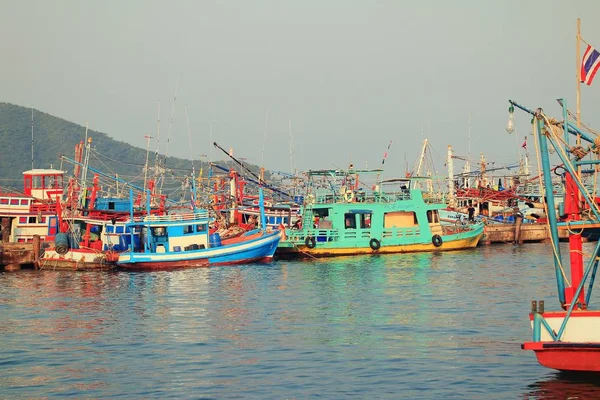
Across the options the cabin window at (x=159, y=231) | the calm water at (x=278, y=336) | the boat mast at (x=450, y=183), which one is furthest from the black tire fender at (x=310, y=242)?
the boat mast at (x=450, y=183)

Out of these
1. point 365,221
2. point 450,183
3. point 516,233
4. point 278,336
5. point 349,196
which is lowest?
point 278,336

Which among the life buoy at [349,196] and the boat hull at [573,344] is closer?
the boat hull at [573,344]

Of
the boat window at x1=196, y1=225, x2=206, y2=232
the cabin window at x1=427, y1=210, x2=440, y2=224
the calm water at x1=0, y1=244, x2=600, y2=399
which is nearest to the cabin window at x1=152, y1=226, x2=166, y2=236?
the boat window at x1=196, y1=225, x2=206, y2=232

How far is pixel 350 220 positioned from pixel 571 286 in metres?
36.0

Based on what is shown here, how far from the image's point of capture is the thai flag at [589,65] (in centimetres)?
1934

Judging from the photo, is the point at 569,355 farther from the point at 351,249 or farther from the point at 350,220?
the point at 350,220

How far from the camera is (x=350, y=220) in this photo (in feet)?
177

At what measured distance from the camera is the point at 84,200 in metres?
53.2

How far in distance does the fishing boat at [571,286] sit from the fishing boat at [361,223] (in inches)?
1360

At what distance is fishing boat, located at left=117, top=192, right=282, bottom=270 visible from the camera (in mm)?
46625

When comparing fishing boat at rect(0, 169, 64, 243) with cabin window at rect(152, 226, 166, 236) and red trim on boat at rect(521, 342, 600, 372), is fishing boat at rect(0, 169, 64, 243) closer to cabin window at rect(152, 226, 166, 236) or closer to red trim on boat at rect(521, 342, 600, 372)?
cabin window at rect(152, 226, 166, 236)

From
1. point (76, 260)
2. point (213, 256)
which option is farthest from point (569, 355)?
point (76, 260)

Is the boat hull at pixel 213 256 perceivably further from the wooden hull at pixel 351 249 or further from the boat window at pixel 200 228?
the wooden hull at pixel 351 249

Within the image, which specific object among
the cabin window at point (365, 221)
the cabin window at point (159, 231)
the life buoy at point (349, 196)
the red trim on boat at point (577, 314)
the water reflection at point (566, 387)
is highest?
the life buoy at point (349, 196)
